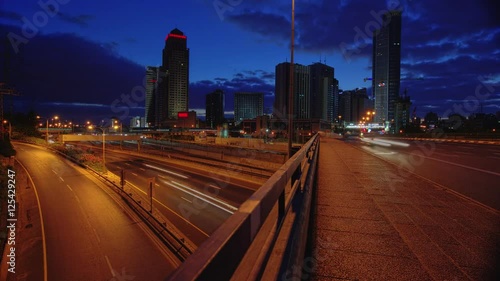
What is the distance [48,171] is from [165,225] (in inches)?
1490

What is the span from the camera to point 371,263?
3.31 meters

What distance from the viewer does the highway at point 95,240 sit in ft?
72.8

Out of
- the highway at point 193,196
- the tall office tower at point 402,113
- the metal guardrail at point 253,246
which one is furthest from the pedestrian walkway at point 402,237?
the tall office tower at point 402,113

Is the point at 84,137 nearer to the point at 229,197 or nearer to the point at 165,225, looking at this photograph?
the point at 229,197

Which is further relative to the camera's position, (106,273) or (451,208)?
(106,273)

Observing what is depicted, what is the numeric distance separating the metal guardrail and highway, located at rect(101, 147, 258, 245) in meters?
18.7

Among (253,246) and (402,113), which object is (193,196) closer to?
(253,246)

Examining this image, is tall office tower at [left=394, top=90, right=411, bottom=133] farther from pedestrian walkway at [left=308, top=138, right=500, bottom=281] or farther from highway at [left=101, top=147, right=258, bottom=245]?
pedestrian walkway at [left=308, top=138, right=500, bottom=281]

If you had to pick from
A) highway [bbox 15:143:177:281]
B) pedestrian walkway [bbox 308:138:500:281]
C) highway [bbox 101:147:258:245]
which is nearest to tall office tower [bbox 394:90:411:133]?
highway [bbox 101:147:258:245]

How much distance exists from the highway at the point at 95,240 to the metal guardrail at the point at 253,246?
62.0ft

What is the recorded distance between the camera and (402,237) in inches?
165

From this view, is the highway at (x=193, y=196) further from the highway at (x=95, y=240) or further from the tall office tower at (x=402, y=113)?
the tall office tower at (x=402, y=113)

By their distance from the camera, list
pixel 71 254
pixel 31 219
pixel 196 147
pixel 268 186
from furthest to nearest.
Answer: pixel 196 147 → pixel 31 219 → pixel 71 254 → pixel 268 186

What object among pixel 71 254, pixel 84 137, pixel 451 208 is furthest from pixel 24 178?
pixel 451 208
